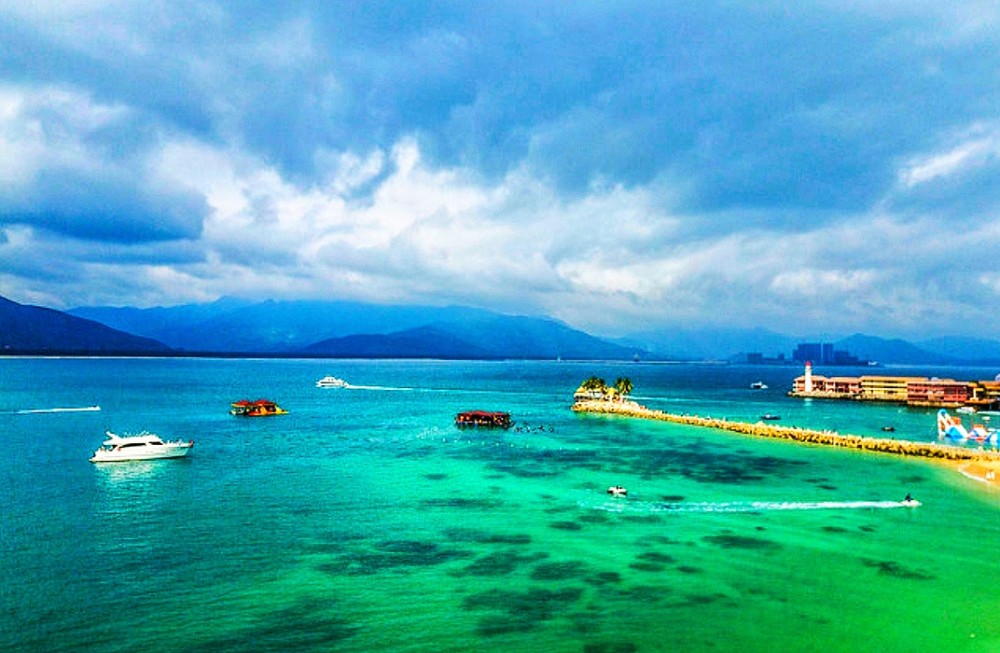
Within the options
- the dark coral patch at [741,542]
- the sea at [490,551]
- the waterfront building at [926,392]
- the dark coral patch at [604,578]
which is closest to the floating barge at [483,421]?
the sea at [490,551]

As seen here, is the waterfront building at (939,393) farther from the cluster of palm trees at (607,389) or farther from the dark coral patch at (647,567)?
the dark coral patch at (647,567)

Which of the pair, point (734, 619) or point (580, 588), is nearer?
point (734, 619)

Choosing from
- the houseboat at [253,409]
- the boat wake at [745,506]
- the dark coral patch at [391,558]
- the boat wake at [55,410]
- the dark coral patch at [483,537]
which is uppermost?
the houseboat at [253,409]

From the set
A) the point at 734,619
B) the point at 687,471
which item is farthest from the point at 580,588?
the point at 687,471

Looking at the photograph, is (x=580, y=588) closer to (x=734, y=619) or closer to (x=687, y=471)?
(x=734, y=619)

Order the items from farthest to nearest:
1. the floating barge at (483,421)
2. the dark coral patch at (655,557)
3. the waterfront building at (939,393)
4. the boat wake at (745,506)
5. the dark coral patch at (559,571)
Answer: the waterfront building at (939,393)
the floating barge at (483,421)
the boat wake at (745,506)
the dark coral patch at (655,557)
the dark coral patch at (559,571)
